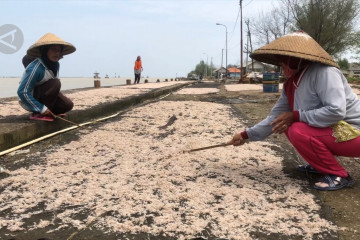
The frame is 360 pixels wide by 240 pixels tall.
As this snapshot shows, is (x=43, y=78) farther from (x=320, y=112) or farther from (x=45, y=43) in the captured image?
(x=320, y=112)

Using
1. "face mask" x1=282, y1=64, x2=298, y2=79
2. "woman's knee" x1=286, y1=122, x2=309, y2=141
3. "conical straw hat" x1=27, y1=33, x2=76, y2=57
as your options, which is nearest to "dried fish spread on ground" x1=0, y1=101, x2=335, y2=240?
"woman's knee" x1=286, y1=122, x2=309, y2=141

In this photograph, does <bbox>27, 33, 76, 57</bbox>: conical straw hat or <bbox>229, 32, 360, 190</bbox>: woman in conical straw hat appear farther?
<bbox>27, 33, 76, 57</bbox>: conical straw hat

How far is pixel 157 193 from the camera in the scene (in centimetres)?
202

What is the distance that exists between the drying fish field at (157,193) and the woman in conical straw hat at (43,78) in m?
0.56

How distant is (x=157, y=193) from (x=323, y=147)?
3.52 feet

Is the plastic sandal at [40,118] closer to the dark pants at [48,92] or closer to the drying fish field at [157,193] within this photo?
the dark pants at [48,92]

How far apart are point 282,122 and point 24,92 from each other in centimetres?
269

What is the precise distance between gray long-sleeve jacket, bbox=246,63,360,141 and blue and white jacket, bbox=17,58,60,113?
2.70 meters

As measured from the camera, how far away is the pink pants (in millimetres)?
2098

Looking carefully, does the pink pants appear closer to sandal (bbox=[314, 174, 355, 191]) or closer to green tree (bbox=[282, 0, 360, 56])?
sandal (bbox=[314, 174, 355, 191])

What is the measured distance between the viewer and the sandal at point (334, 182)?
6.82ft

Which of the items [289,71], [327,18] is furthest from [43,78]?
[327,18]

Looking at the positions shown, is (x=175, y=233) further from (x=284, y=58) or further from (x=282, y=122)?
(x=284, y=58)

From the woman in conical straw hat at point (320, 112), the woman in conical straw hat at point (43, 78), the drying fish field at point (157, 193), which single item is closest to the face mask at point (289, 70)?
the woman in conical straw hat at point (320, 112)
